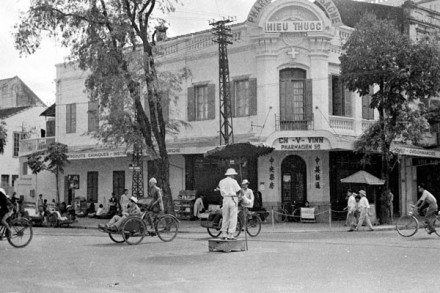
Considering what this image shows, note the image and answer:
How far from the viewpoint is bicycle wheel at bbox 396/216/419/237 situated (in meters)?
18.6

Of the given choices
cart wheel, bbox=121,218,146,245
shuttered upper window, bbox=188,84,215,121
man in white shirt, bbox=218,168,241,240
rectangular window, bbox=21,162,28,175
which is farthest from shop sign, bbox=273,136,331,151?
rectangular window, bbox=21,162,28,175

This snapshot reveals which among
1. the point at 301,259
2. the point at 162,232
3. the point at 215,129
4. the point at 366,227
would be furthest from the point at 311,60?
the point at 301,259

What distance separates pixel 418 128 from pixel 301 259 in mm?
13879

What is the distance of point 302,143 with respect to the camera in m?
26.7

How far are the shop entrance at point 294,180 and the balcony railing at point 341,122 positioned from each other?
211 centimetres

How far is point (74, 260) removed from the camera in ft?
42.1

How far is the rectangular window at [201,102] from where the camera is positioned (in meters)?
30.1

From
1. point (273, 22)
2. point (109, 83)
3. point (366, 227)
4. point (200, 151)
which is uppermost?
point (273, 22)

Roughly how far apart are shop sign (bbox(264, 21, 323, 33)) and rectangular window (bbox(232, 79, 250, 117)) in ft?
8.62

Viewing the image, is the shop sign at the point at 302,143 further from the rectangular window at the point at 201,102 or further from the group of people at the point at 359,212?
the rectangular window at the point at 201,102

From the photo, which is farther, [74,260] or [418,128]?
[418,128]

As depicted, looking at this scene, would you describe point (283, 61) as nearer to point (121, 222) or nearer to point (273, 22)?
point (273, 22)

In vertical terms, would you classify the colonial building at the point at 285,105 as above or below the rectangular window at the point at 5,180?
above

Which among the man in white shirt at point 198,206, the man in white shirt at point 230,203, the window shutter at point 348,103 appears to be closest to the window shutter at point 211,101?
the man in white shirt at point 198,206
